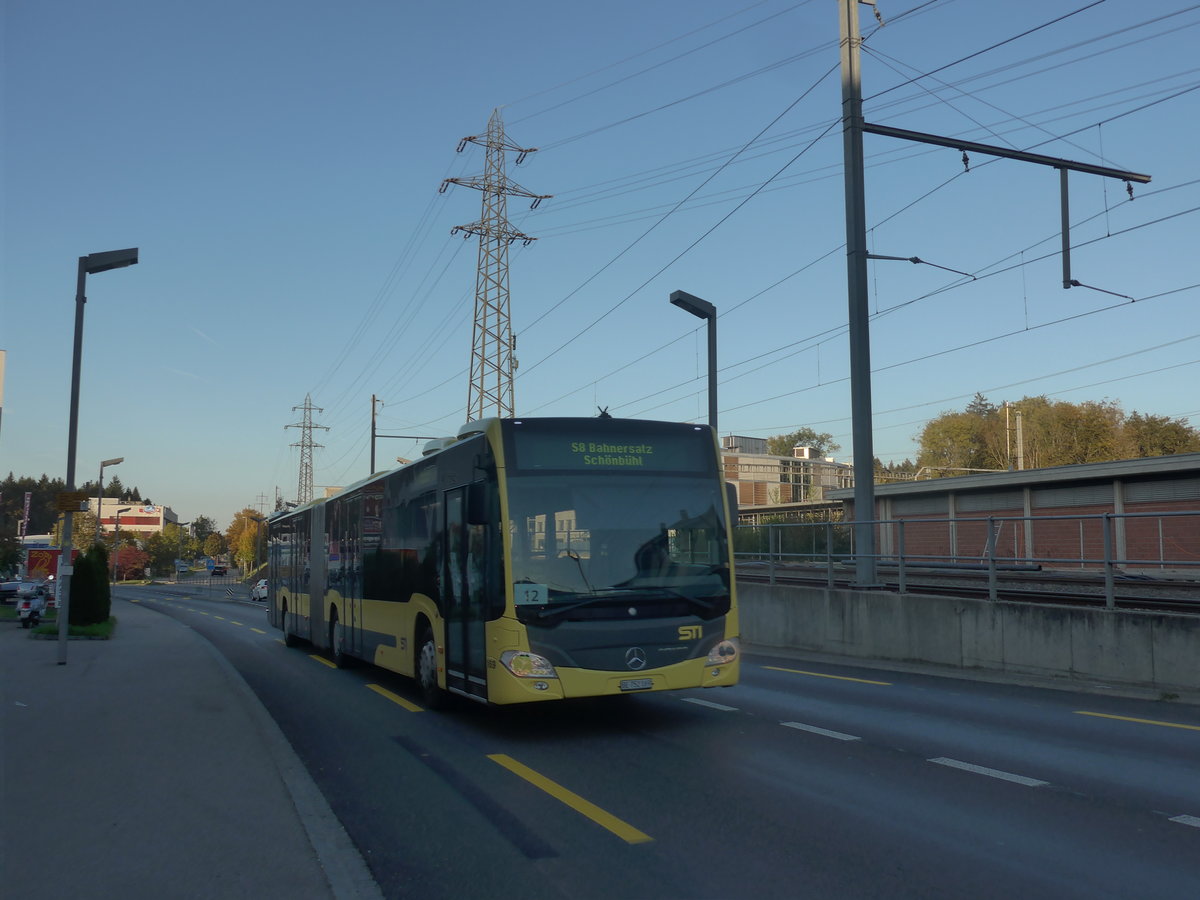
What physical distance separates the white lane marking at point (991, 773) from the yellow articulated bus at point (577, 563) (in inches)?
98.3

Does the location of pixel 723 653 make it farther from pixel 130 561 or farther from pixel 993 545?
pixel 130 561

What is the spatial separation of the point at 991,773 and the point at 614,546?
377cm

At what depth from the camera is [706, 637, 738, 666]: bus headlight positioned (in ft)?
32.5

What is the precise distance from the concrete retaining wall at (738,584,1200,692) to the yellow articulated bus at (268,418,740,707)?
4858 millimetres

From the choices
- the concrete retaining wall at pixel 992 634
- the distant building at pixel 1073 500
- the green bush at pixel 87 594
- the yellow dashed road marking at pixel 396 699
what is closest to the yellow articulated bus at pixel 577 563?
the yellow dashed road marking at pixel 396 699

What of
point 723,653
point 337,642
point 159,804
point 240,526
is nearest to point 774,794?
point 723,653

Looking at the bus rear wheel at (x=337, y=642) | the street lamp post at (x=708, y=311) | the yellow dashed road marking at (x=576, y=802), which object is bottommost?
the yellow dashed road marking at (x=576, y=802)

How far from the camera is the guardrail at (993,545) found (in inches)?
547

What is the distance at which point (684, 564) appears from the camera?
394 inches

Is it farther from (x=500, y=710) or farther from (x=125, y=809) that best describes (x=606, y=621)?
(x=125, y=809)

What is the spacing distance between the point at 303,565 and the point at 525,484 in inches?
470

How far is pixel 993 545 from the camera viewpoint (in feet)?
47.2

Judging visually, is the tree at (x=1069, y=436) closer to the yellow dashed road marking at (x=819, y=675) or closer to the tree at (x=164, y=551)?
the yellow dashed road marking at (x=819, y=675)

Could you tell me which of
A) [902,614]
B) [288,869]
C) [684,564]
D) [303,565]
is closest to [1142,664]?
[902,614]
